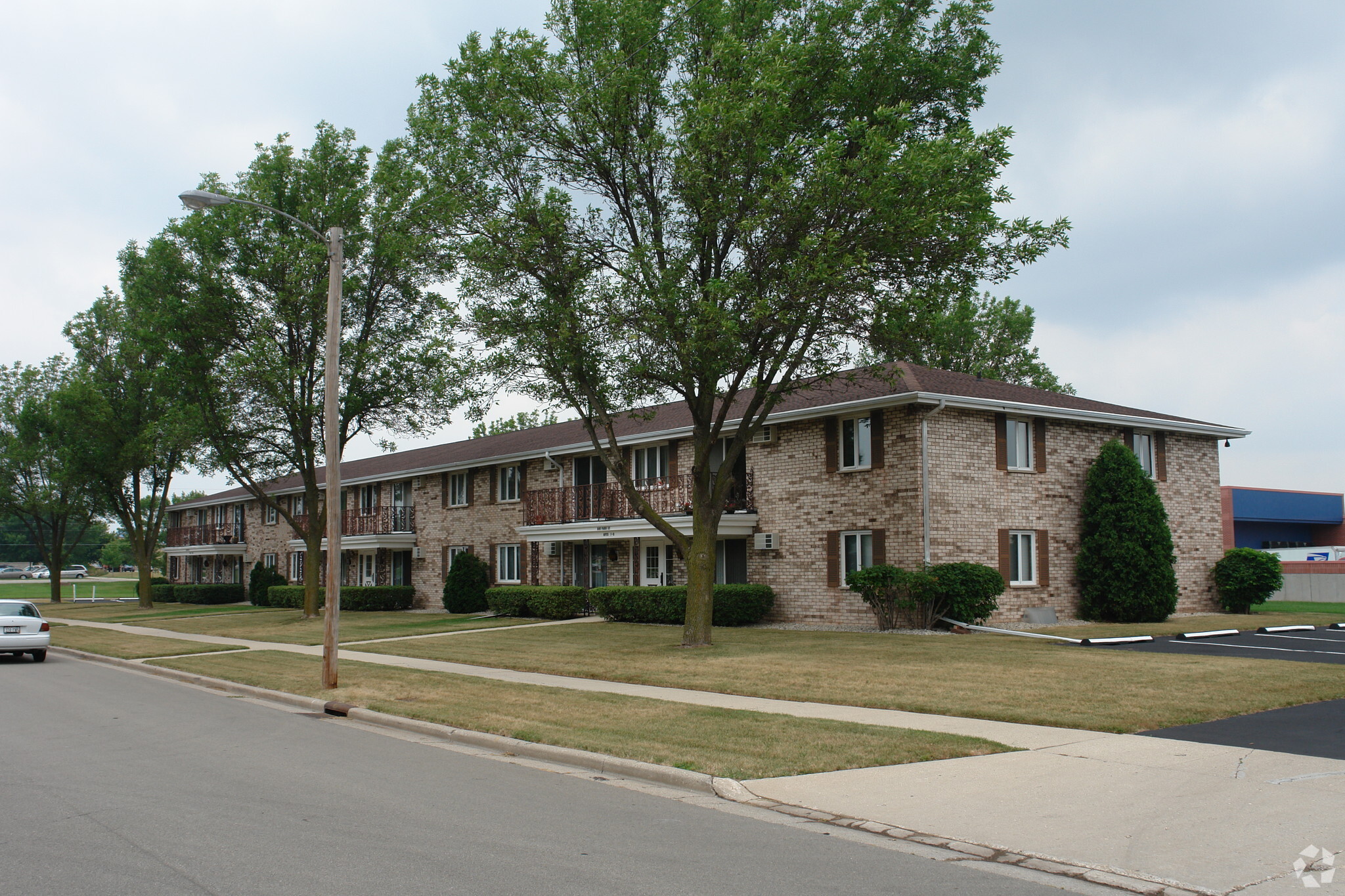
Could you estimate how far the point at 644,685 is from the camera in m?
14.8

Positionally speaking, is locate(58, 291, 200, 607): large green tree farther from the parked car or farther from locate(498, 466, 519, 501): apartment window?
the parked car

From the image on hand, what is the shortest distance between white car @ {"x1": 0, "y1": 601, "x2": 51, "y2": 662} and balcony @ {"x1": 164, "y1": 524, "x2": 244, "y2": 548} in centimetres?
3570

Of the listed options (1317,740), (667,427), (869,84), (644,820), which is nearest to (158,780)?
(644,820)

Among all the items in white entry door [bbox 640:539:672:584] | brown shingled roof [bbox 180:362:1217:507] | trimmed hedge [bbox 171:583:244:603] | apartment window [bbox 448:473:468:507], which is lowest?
trimmed hedge [bbox 171:583:244:603]

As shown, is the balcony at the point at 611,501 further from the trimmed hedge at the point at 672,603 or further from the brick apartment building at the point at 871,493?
the trimmed hedge at the point at 672,603

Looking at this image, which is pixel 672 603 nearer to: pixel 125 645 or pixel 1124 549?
pixel 1124 549

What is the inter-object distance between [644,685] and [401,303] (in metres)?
22.0

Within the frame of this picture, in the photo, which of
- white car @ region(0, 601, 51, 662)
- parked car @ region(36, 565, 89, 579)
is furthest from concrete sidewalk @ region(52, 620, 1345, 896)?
parked car @ region(36, 565, 89, 579)

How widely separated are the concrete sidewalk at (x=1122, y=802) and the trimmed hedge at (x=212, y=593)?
48768mm

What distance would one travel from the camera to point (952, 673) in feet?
48.1

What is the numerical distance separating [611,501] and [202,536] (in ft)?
126

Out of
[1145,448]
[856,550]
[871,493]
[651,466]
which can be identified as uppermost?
[1145,448]

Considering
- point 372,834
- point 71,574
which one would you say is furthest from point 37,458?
point 71,574

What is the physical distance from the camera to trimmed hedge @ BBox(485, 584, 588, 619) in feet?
96.9
